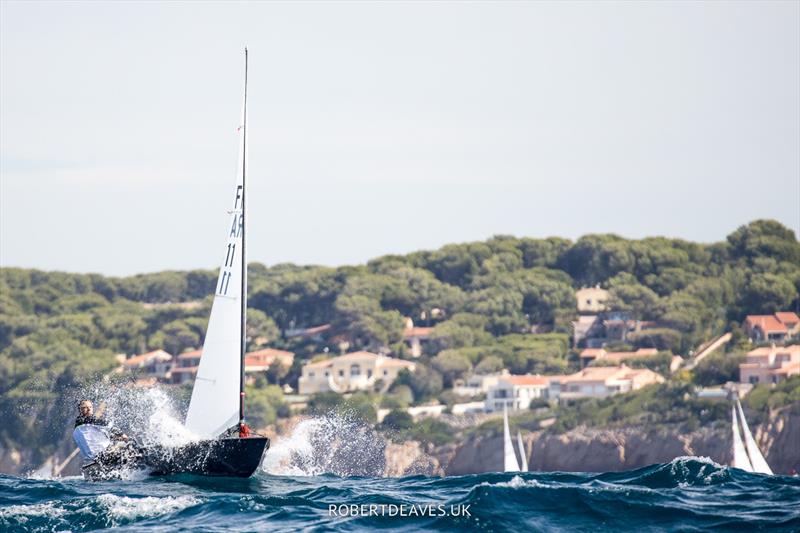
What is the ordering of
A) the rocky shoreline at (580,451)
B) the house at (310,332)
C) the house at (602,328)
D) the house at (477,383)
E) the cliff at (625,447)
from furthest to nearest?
the house at (310,332), the house at (602,328), the house at (477,383), the rocky shoreline at (580,451), the cliff at (625,447)

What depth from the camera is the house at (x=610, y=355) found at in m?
98.3

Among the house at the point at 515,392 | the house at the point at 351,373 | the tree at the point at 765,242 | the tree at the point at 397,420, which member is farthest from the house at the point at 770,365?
the house at the point at 351,373

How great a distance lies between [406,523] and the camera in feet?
74.4

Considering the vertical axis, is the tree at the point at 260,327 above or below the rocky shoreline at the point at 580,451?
above

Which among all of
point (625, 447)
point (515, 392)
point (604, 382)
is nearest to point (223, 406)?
point (625, 447)

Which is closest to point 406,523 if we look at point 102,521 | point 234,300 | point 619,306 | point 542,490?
point 542,490

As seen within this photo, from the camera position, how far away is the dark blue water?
22562 mm

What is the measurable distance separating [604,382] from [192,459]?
2639 inches

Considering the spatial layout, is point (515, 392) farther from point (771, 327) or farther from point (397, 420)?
point (771, 327)

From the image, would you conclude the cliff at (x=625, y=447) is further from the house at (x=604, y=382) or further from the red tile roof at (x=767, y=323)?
the red tile roof at (x=767, y=323)

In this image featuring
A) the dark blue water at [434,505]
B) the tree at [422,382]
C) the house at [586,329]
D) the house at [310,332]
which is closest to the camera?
the dark blue water at [434,505]

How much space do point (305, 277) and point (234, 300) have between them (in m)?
86.1

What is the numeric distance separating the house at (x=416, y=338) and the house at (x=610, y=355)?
11.5 meters

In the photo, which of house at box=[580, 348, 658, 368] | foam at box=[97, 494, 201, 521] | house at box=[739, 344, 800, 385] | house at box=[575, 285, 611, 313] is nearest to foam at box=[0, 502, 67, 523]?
foam at box=[97, 494, 201, 521]
